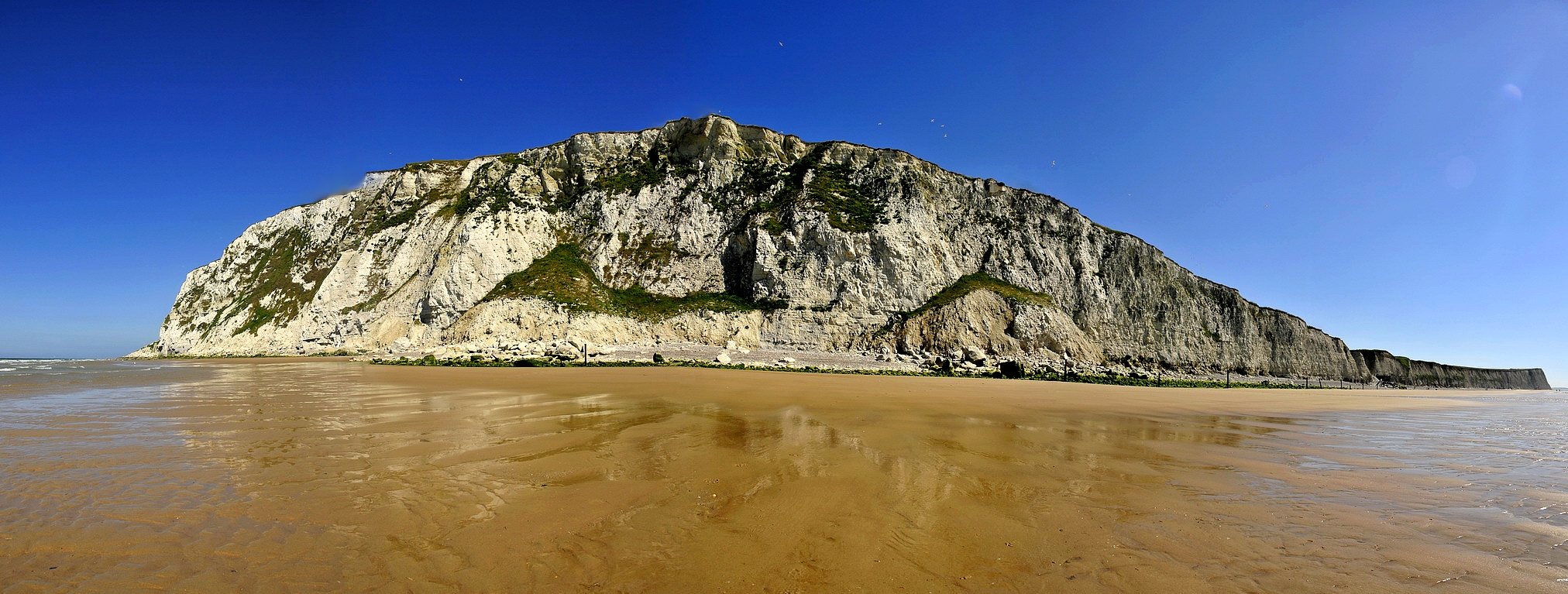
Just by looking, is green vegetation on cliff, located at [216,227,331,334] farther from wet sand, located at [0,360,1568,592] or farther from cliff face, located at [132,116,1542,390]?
wet sand, located at [0,360,1568,592]

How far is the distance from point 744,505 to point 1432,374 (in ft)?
306

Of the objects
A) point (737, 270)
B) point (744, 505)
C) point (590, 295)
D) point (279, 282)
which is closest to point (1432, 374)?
point (737, 270)

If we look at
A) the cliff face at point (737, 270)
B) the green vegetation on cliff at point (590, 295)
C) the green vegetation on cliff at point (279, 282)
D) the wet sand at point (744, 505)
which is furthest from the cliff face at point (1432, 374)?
the green vegetation on cliff at point (279, 282)

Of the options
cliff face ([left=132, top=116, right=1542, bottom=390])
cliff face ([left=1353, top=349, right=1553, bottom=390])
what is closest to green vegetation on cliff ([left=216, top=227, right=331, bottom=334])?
cliff face ([left=132, top=116, right=1542, bottom=390])

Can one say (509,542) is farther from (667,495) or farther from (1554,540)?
(1554,540)

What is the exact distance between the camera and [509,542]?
135 inches

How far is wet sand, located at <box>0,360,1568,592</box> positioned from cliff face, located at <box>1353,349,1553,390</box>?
Answer: 6987cm

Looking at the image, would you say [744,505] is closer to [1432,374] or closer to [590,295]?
[590,295]

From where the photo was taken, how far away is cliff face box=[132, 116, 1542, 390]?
40188 millimetres

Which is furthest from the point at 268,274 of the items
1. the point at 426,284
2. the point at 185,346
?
the point at 426,284

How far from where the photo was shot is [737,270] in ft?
146

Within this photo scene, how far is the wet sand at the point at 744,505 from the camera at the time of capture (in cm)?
311

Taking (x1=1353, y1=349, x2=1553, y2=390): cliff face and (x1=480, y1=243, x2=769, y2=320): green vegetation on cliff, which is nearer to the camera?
(x1=480, y1=243, x2=769, y2=320): green vegetation on cliff

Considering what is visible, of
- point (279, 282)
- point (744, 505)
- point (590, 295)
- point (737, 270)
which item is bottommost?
point (744, 505)
